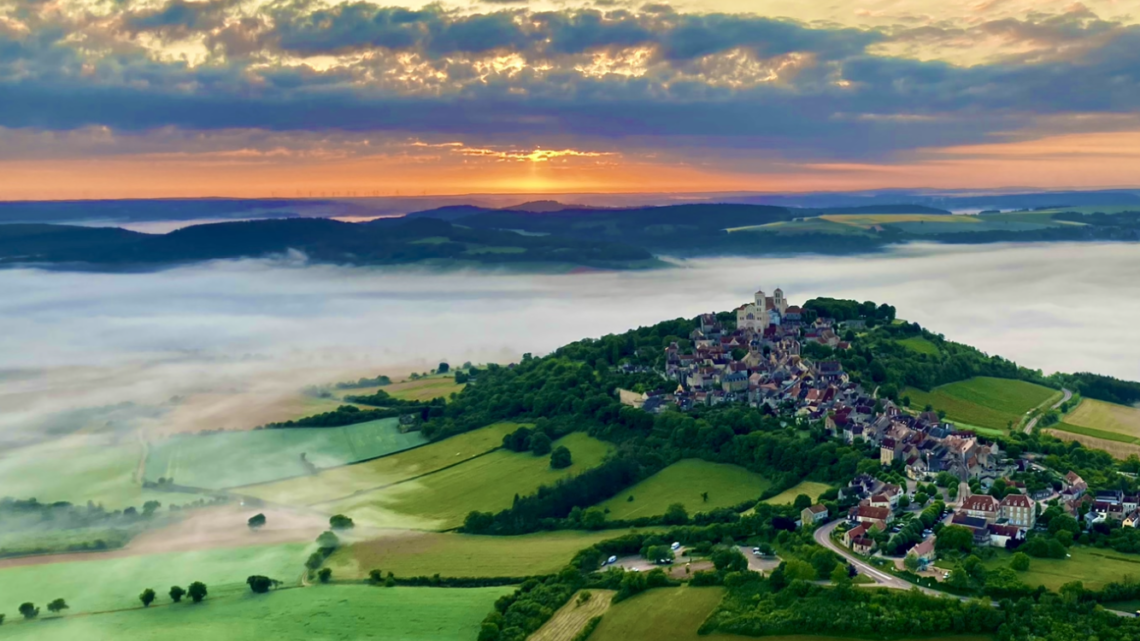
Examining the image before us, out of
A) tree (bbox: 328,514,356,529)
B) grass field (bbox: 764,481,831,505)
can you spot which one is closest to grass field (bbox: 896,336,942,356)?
grass field (bbox: 764,481,831,505)

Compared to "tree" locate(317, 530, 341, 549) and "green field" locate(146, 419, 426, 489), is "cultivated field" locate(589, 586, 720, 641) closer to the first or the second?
"tree" locate(317, 530, 341, 549)

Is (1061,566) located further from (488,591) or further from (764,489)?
(488,591)

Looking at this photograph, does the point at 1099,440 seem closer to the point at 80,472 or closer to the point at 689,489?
the point at 689,489

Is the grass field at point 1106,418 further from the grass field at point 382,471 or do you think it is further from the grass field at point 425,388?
the grass field at point 425,388

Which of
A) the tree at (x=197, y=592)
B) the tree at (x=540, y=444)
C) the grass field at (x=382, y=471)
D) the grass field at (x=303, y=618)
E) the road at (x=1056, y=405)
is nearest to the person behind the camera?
the grass field at (x=303, y=618)

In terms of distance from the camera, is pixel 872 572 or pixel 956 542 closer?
pixel 872 572

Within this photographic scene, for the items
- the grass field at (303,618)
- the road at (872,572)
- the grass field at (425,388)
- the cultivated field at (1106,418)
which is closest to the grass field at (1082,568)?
the road at (872,572)

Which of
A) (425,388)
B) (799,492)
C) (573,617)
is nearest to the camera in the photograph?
(573,617)

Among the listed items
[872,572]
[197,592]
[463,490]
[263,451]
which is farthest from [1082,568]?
[263,451]
